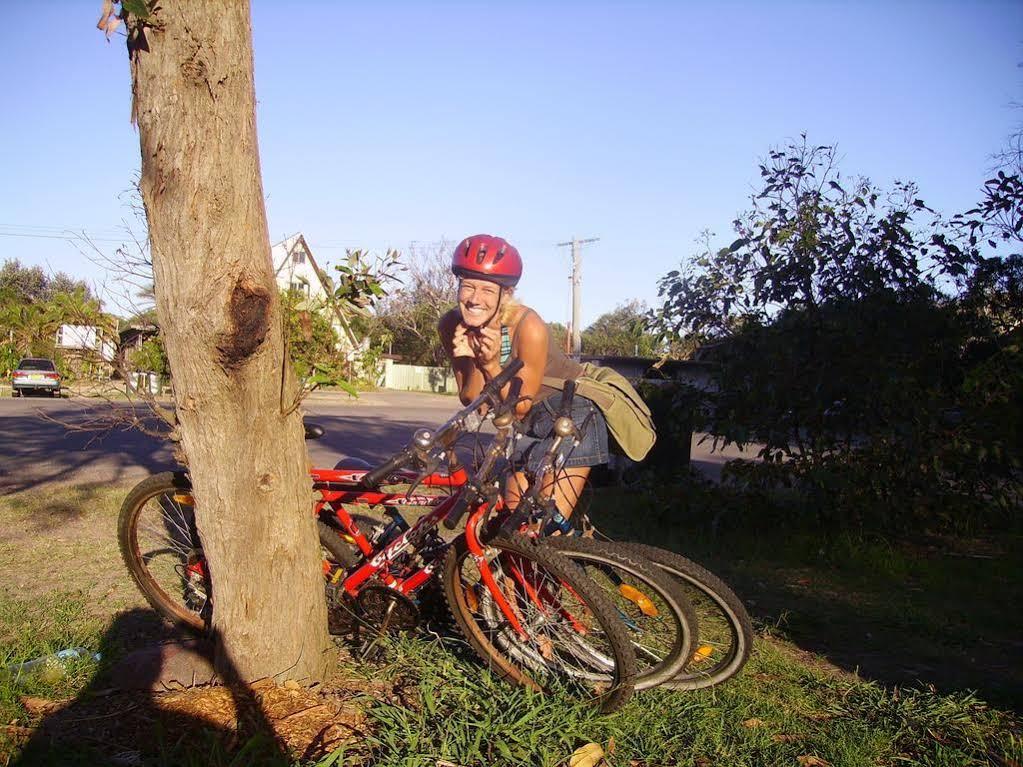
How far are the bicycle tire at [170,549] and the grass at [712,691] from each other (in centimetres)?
19

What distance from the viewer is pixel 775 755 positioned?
271 cm

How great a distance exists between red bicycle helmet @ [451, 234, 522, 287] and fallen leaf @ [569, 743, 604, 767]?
5.81 ft

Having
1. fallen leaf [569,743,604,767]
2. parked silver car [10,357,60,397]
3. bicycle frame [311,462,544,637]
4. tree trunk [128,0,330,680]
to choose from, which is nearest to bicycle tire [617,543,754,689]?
bicycle frame [311,462,544,637]

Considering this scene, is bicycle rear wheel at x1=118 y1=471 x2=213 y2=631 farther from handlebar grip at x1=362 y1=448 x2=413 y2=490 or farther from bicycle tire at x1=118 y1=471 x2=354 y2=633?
handlebar grip at x1=362 y1=448 x2=413 y2=490

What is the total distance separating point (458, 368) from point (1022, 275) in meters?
4.19

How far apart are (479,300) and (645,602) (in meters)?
1.37

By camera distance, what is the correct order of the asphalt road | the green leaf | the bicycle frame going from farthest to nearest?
1. the asphalt road
2. the bicycle frame
3. the green leaf

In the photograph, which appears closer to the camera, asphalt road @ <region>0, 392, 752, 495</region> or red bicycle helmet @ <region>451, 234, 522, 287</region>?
red bicycle helmet @ <region>451, 234, 522, 287</region>

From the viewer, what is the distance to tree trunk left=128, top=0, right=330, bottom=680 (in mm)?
2646

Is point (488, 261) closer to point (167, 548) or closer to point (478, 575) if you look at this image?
point (478, 575)

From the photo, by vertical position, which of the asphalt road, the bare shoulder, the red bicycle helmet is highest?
the red bicycle helmet

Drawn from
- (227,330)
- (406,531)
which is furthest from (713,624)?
(227,330)

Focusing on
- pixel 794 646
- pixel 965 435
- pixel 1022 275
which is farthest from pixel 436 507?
pixel 1022 275

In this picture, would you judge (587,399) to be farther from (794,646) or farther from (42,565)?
(42,565)
